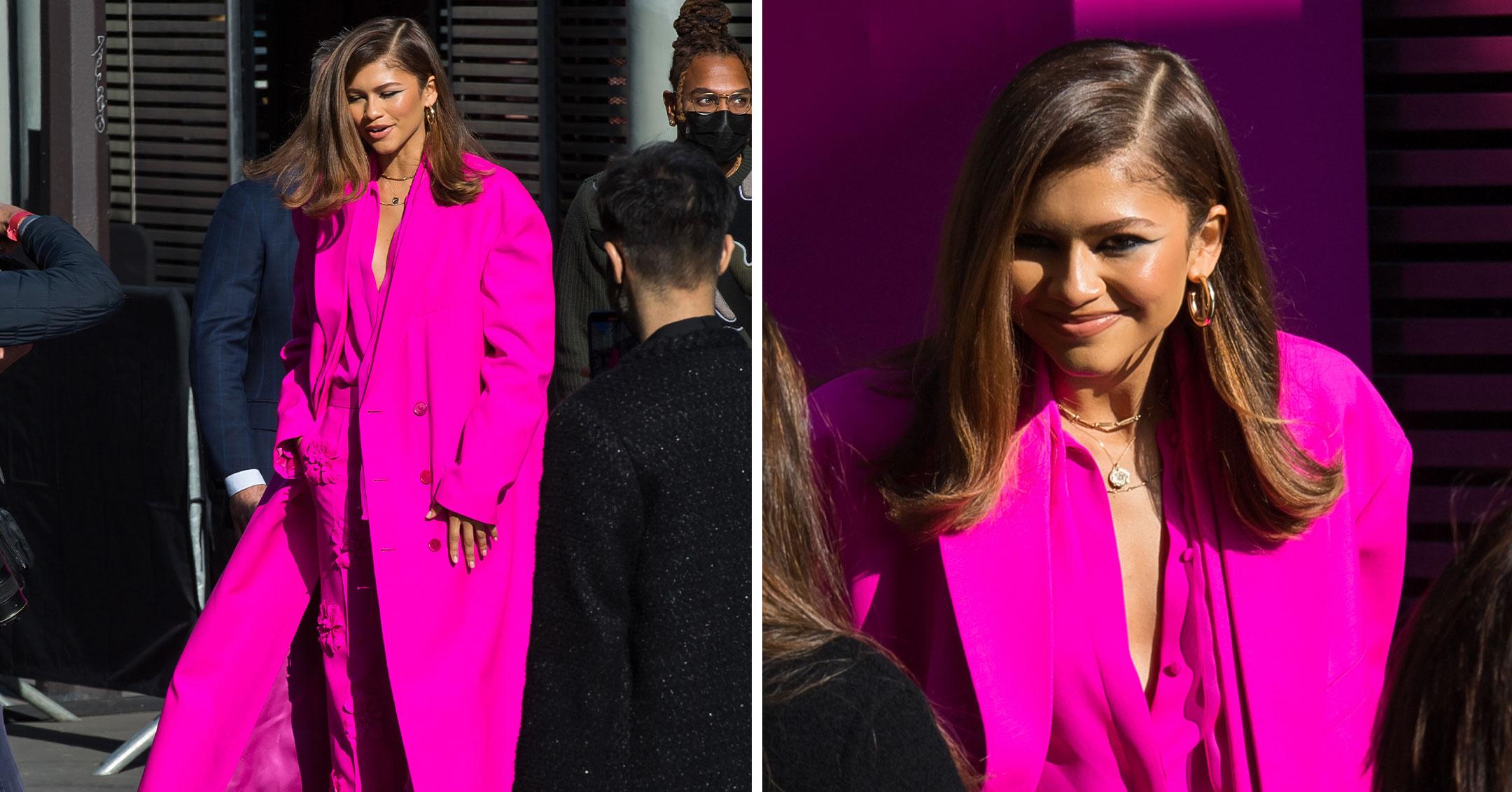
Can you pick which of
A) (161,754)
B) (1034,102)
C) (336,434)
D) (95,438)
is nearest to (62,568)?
(95,438)

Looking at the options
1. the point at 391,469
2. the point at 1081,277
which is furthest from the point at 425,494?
the point at 1081,277

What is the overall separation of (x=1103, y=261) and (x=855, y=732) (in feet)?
1.34

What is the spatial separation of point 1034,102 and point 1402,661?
48 cm

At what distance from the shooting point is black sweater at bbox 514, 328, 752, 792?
5.75ft

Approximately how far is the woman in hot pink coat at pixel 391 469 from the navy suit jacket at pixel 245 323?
0.09 ft

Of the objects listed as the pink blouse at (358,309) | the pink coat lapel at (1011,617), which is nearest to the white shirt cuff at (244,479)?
the pink blouse at (358,309)

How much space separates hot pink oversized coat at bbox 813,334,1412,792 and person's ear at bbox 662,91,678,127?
0.42 meters

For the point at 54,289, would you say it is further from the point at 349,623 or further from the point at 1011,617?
the point at 1011,617

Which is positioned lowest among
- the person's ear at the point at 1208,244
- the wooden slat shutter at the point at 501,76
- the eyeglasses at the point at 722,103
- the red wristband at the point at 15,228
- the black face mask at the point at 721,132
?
the person's ear at the point at 1208,244

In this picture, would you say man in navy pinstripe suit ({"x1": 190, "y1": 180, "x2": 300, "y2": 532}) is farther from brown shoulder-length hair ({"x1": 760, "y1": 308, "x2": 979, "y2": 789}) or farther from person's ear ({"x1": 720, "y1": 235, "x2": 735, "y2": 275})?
brown shoulder-length hair ({"x1": 760, "y1": 308, "x2": 979, "y2": 789})

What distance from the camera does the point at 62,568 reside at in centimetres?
239

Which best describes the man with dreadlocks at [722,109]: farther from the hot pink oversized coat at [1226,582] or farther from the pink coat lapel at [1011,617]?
the pink coat lapel at [1011,617]

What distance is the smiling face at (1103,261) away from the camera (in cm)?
127

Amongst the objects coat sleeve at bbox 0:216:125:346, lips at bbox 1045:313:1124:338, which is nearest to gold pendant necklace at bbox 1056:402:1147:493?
lips at bbox 1045:313:1124:338
